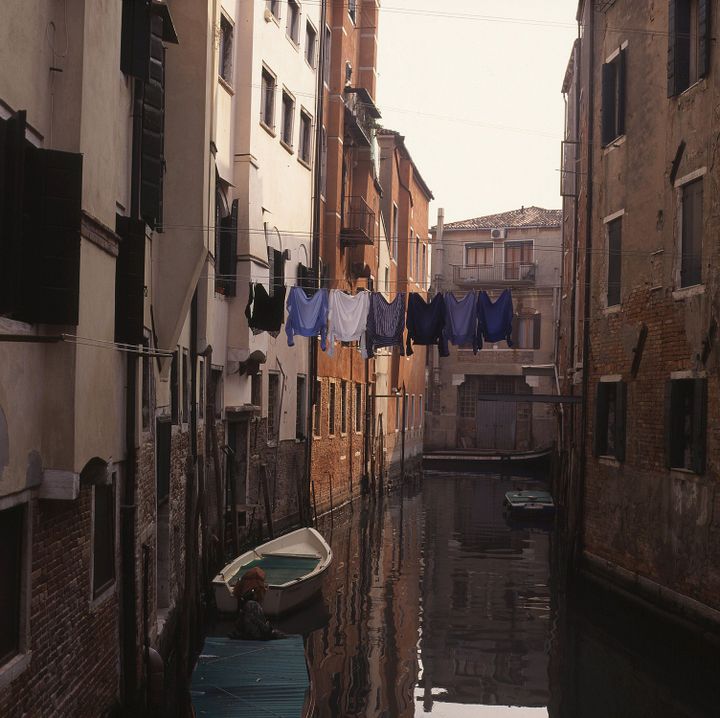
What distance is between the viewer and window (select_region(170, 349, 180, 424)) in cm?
1311

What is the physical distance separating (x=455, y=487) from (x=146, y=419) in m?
27.8

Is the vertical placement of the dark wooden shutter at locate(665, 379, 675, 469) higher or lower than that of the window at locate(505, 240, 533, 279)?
lower

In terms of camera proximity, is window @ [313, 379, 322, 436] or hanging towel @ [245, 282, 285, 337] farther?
window @ [313, 379, 322, 436]

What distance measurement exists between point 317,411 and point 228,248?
9204 mm

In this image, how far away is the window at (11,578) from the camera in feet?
20.2

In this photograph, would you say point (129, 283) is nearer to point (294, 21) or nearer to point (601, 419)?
point (601, 419)

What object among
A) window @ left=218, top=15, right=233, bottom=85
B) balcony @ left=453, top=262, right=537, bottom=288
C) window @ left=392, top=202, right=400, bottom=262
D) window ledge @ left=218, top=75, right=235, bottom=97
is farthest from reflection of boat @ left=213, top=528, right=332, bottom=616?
balcony @ left=453, top=262, right=537, bottom=288

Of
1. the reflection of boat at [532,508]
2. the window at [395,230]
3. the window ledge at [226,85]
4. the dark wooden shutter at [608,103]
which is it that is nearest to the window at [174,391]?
the window ledge at [226,85]

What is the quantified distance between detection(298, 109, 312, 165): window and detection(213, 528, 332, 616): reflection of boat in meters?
8.79

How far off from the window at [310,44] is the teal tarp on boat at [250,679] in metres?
15.0

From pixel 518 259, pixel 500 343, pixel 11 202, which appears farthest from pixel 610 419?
pixel 518 259

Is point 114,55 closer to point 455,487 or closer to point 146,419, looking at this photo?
point 146,419

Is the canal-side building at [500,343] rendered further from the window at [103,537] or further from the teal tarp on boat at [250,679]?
the window at [103,537]

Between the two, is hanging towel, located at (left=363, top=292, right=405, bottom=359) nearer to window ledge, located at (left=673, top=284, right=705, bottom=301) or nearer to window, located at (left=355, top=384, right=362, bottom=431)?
window ledge, located at (left=673, top=284, right=705, bottom=301)
